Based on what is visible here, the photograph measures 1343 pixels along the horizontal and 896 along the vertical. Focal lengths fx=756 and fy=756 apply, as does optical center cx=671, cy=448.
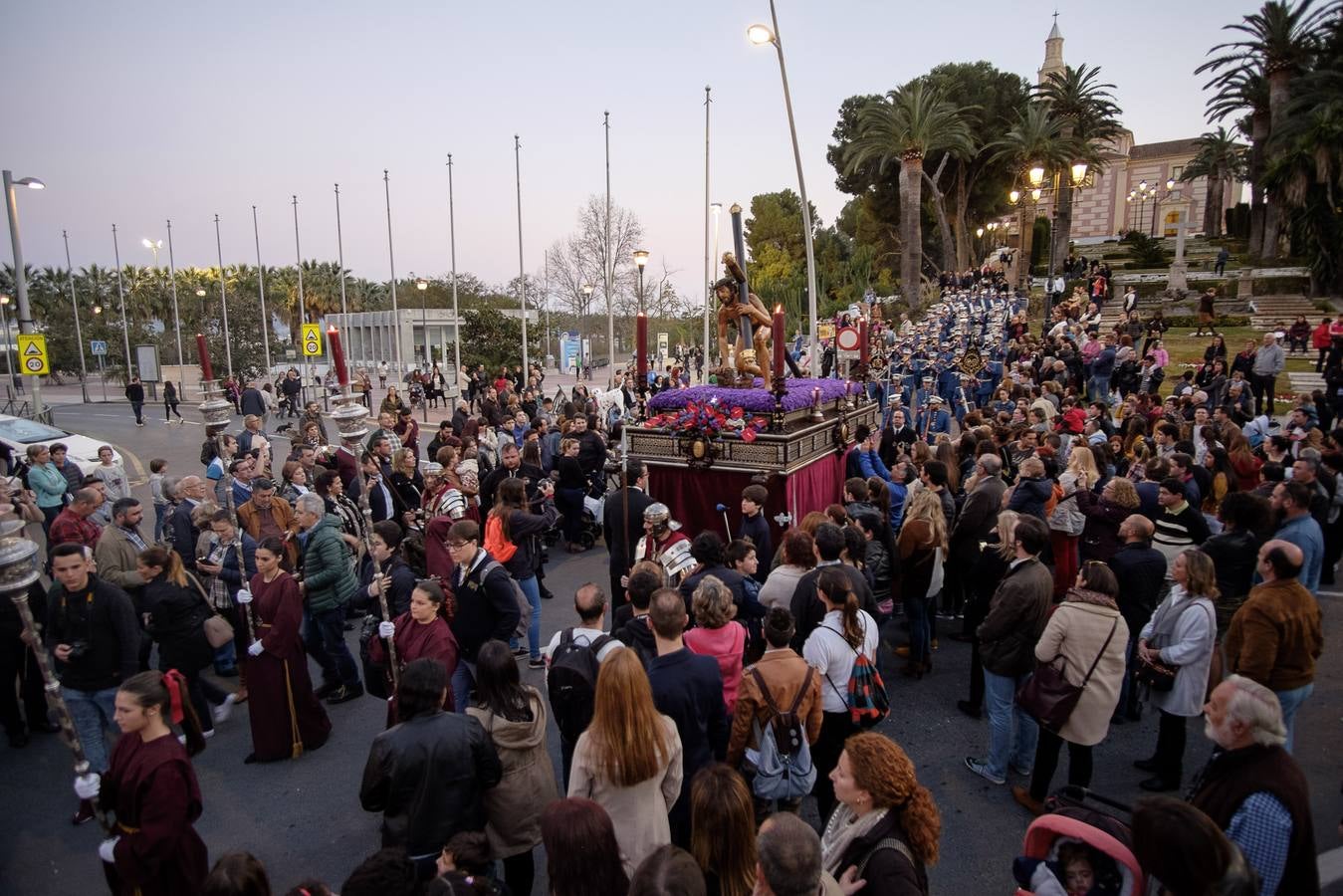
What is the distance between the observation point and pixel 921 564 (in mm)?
6621

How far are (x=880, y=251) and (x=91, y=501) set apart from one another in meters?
52.2

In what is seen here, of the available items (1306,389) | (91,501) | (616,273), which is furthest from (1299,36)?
(91,501)

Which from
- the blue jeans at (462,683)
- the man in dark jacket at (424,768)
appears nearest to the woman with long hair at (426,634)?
the blue jeans at (462,683)

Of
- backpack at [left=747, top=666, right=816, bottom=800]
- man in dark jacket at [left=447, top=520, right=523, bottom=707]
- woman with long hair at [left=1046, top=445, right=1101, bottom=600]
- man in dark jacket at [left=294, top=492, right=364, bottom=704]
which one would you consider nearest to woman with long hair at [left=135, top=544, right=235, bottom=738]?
man in dark jacket at [left=294, top=492, right=364, bottom=704]

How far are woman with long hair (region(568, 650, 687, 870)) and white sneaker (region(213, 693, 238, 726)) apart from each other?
438cm

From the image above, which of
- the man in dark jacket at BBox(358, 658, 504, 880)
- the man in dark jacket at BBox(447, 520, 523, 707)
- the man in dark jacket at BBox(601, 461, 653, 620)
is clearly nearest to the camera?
the man in dark jacket at BBox(358, 658, 504, 880)

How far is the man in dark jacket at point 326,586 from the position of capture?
6.31 metres

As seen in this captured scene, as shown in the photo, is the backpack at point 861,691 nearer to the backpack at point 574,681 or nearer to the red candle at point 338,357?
the backpack at point 574,681

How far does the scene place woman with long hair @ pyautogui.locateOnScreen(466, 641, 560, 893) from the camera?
371 cm

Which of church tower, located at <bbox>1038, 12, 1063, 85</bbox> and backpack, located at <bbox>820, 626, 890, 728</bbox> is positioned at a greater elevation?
church tower, located at <bbox>1038, 12, 1063, 85</bbox>

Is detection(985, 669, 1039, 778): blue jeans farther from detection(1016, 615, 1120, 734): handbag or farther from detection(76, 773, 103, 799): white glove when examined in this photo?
detection(76, 773, 103, 799): white glove

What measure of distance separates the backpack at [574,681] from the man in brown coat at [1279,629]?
3.86 m

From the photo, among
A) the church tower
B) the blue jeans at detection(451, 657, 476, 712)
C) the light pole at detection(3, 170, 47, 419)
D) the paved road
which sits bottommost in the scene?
the paved road

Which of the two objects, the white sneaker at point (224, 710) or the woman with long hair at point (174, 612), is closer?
the woman with long hair at point (174, 612)
